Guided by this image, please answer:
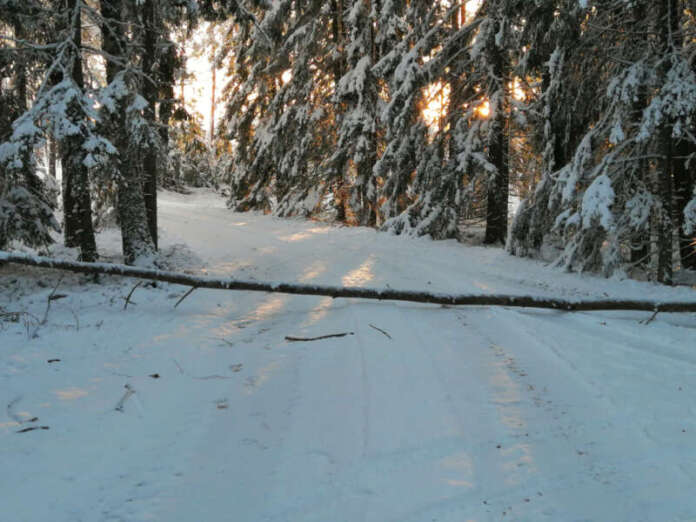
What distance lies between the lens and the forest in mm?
7293

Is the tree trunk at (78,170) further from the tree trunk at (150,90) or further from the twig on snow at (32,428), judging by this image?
the twig on snow at (32,428)

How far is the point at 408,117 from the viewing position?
13672mm

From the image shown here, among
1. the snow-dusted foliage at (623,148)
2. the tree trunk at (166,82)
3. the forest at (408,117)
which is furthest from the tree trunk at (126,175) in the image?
the snow-dusted foliage at (623,148)

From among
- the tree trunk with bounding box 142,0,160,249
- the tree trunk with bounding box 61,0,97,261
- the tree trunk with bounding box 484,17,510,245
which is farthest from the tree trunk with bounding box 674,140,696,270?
the tree trunk with bounding box 61,0,97,261

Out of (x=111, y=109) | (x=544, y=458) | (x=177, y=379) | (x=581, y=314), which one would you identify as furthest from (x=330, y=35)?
(x=544, y=458)

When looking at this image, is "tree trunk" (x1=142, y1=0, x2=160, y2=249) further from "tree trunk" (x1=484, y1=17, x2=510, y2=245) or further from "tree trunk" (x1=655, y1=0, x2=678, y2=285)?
"tree trunk" (x1=655, y1=0, x2=678, y2=285)

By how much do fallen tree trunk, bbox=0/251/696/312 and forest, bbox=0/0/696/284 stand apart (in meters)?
1.55

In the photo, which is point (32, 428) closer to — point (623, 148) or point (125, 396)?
point (125, 396)

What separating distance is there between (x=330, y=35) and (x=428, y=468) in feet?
65.0

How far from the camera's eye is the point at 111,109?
22.2 feet

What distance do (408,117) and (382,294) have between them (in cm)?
913

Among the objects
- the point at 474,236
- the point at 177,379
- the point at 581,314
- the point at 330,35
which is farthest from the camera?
the point at 330,35

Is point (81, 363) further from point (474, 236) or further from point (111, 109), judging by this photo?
point (474, 236)

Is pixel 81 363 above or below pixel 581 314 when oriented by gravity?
below
